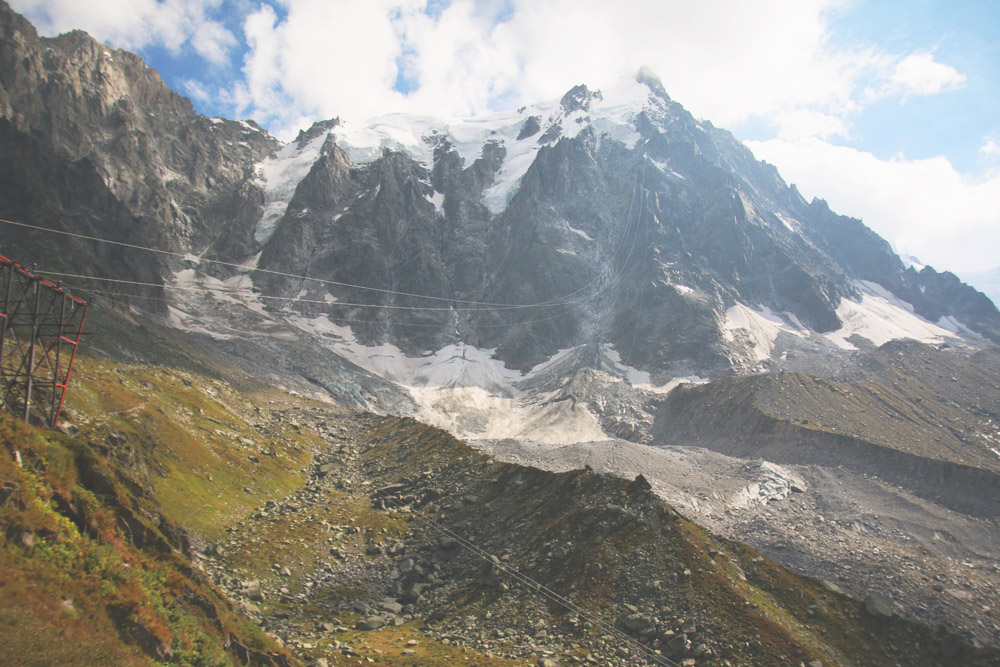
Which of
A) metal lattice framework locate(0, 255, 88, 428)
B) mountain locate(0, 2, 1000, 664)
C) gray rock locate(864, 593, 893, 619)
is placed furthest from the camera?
mountain locate(0, 2, 1000, 664)

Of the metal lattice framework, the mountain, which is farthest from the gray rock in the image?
the metal lattice framework

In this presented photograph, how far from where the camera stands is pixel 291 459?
6150 cm

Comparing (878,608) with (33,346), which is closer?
(33,346)

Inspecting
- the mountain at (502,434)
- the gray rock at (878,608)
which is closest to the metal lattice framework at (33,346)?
the mountain at (502,434)

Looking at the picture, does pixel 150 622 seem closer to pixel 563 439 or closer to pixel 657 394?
pixel 563 439

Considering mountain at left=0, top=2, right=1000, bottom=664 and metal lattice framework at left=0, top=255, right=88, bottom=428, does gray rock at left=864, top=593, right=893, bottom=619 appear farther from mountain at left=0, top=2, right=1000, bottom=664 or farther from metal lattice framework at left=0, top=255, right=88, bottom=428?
metal lattice framework at left=0, top=255, right=88, bottom=428

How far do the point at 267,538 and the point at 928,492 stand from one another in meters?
110

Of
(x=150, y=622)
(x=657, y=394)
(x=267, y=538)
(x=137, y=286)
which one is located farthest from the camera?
(x=657, y=394)

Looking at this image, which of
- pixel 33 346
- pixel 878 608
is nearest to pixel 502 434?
pixel 878 608

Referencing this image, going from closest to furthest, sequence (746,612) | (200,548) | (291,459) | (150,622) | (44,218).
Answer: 1. (150,622)
2. (746,612)
3. (200,548)
4. (291,459)
5. (44,218)

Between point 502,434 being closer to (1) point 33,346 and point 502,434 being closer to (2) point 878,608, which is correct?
(2) point 878,608

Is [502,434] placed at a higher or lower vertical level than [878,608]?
lower

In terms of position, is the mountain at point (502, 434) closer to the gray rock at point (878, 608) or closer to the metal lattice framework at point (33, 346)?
the gray rock at point (878, 608)

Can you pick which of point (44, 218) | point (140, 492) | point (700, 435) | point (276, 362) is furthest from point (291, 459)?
point (44, 218)
